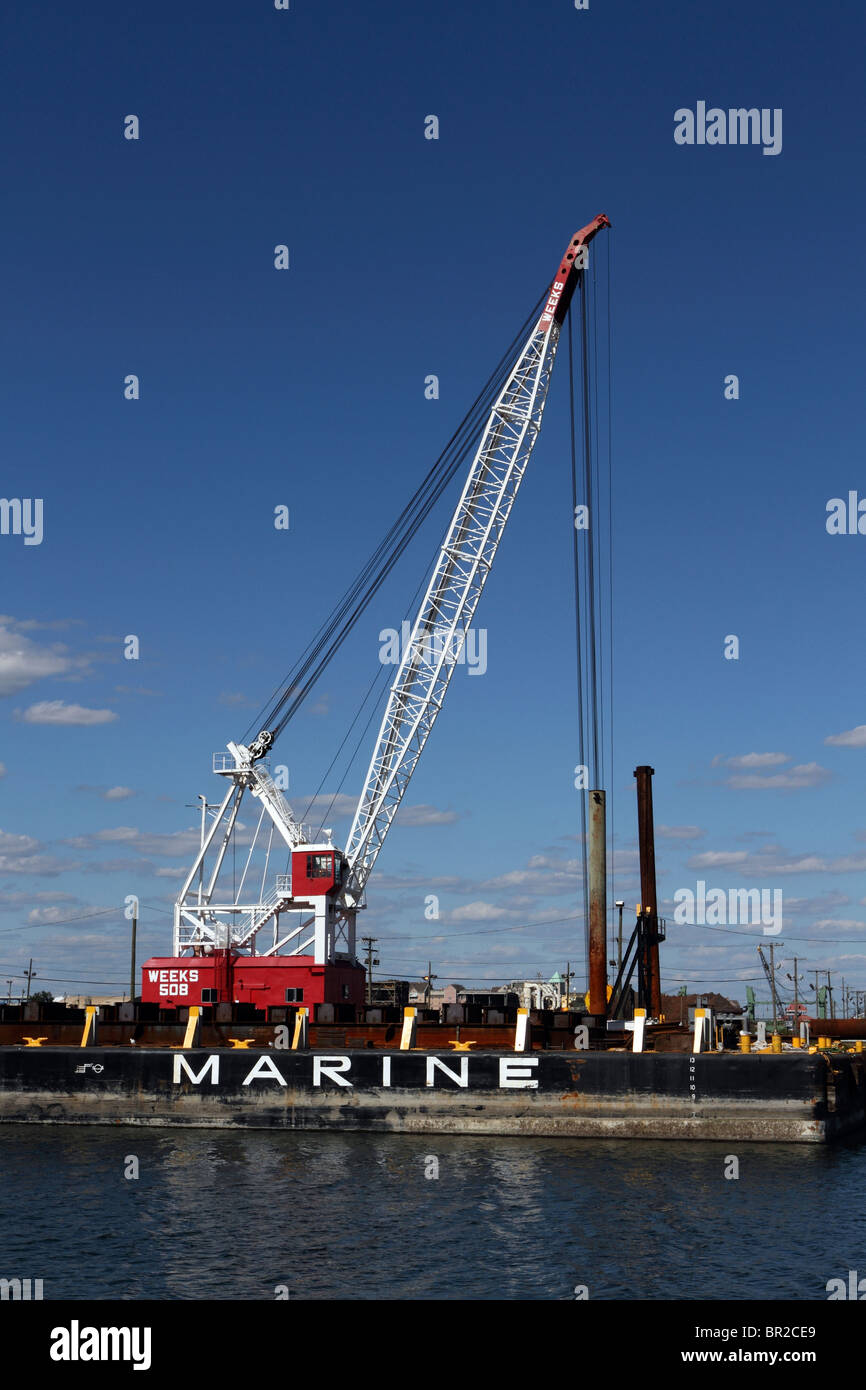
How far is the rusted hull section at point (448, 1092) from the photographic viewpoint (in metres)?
44.8

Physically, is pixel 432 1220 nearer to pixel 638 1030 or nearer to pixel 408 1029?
pixel 638 1030

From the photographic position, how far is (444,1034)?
54.4 metres

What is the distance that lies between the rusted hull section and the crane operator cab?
15.1 m

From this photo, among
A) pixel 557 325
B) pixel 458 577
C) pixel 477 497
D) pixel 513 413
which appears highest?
pixel 557 325

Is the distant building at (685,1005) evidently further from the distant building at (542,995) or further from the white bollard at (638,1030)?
the white bollard at (638,1030)

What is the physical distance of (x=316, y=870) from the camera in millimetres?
65438

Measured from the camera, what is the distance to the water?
2655 centimetres

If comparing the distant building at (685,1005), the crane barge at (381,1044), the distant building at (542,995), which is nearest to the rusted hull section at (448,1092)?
the crane barge at (381,1044)

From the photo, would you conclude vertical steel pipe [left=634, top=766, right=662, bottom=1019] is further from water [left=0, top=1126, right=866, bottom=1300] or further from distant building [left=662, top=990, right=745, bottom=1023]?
distant building [left=662, top=990, right=745, bottom=1023]

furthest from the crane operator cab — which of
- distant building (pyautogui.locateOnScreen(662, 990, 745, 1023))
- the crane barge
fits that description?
distant building (pyautogui.locateOnScreen(662, 990, 745, 1023))

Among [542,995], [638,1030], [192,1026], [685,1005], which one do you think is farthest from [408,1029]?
[685,1005]
